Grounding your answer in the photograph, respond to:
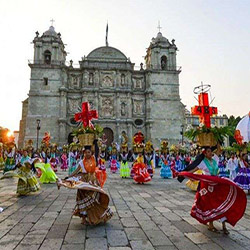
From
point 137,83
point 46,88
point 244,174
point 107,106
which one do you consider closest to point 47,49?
point 46,88

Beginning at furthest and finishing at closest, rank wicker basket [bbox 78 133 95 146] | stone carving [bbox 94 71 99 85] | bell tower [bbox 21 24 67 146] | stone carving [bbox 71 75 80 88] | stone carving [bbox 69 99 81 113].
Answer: stone carving [bbox 71 75 80 88], stone carving [bbox 94 71 99 85], stone carving [bbox 69 99 81 113], bell tower [bbox 21 24 67 146], wicker basket [bbox 78 133 95 146]

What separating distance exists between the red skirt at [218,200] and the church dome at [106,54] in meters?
32.8

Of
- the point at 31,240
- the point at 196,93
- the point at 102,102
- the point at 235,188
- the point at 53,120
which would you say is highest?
the point at 102,102

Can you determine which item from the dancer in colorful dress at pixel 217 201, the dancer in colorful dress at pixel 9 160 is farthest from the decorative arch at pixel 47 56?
the dancer in colorful dress at pixel 217 201

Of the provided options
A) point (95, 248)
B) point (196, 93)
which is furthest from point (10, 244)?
point (196, 93)

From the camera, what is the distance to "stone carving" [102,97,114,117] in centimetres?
3403

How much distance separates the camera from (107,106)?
34219mm

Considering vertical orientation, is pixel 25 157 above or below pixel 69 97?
below

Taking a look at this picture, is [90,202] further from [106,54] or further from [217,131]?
[106,54]

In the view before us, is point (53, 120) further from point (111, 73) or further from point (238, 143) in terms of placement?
point (238, 143)

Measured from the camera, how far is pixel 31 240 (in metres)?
3.87

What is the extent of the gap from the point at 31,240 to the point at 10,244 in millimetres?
308

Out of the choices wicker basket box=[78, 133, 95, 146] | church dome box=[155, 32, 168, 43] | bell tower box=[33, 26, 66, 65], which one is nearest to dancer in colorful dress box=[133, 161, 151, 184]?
wicker basket box=[78, 133, 95, 146]

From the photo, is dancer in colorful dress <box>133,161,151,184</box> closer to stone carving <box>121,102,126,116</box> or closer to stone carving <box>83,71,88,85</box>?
stone carving <box>121,102,126,116</box>
